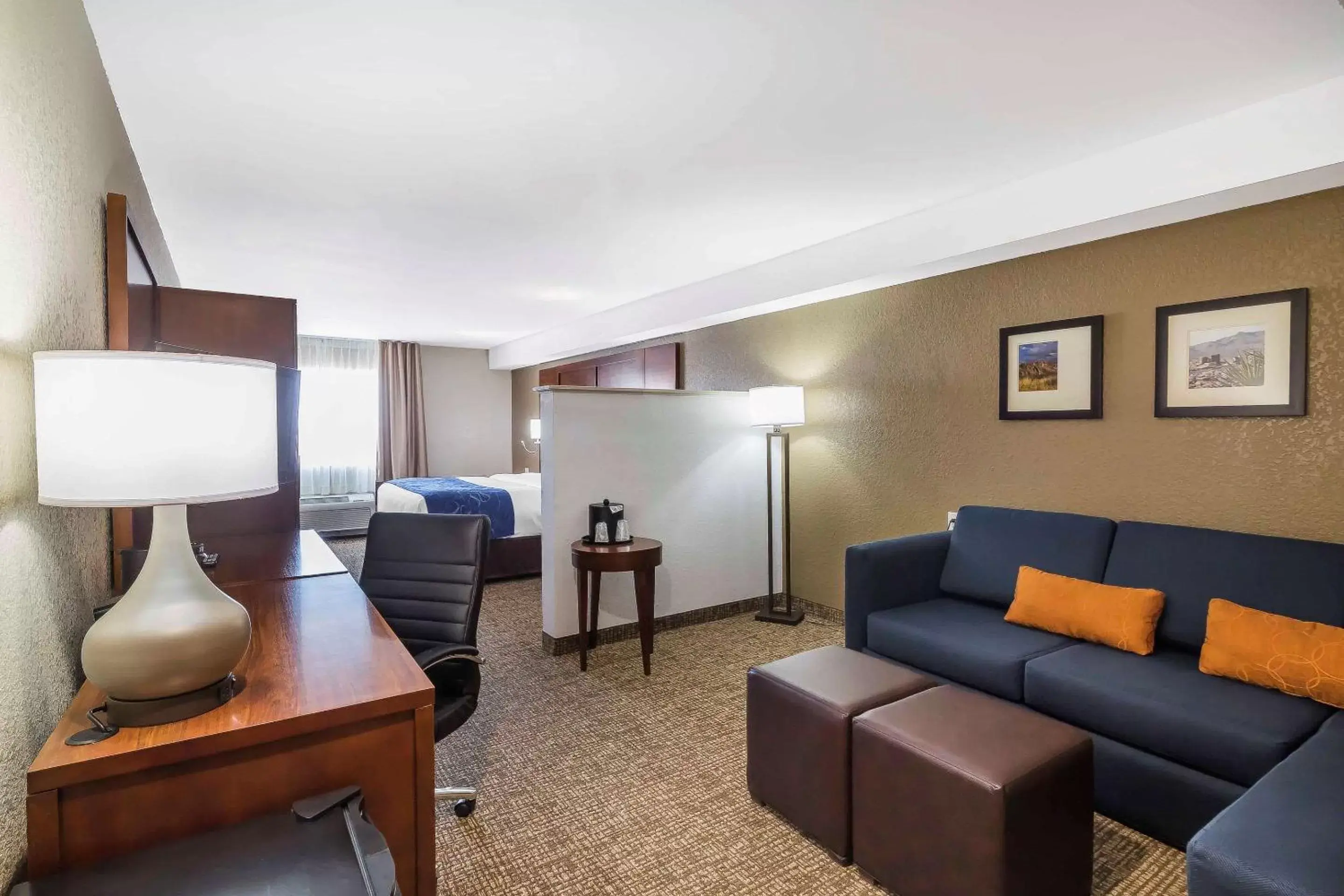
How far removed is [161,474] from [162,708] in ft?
1.42

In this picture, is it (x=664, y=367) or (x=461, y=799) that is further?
(x=664, y=367)

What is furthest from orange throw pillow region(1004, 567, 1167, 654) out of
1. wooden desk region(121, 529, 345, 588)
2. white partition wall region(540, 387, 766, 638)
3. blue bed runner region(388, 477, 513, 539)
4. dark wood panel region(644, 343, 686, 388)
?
blue bed runner region(388, 477, 513, 539)

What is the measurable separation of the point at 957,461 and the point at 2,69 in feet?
12.1

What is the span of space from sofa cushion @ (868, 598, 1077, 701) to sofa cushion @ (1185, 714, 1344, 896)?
36.7 inches

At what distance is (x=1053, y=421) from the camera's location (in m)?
3.16

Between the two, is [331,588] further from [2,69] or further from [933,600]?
[933,600]

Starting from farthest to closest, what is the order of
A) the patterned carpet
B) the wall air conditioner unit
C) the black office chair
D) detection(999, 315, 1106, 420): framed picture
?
the wall air conditioner unit → detection(999, 315, 1106, 420): framed picture → the black office chair → the patterned carpet

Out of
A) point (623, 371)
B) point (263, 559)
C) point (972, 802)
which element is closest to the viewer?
point (972, 802)

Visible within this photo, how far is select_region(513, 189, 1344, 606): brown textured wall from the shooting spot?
2385 millimetres

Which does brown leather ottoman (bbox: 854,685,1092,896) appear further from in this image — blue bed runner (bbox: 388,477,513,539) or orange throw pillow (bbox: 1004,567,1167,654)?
blue bed runner (bbox: 388,477,513,539)

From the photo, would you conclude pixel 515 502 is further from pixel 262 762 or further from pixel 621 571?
pixel 262 762

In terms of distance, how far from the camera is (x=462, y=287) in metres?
5.13

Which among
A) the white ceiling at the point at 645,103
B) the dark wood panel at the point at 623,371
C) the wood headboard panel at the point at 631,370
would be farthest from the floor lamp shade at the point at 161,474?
the dark wood panel at the point at 623,371

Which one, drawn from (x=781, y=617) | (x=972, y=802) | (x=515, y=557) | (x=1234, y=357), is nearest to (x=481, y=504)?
(x=515, y=557)
